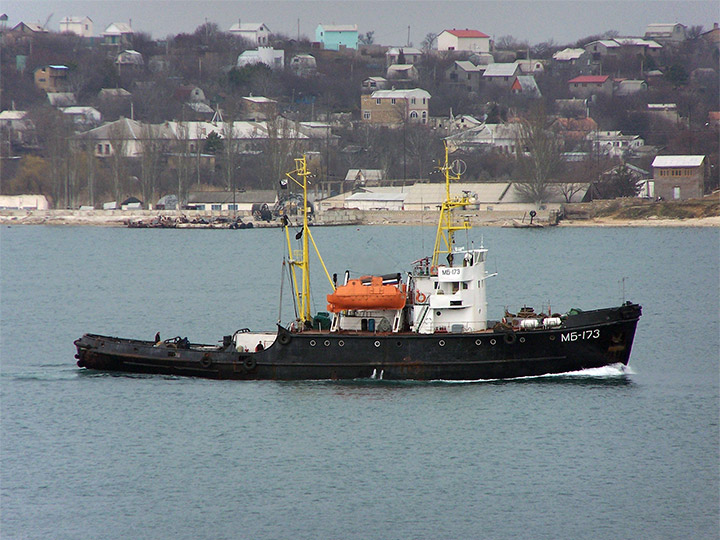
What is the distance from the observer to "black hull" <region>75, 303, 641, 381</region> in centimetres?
3781

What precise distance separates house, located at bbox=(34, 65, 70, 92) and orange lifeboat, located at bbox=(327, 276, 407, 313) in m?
162

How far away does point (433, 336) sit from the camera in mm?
37656

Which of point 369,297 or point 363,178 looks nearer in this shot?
point 369,297

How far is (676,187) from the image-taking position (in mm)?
110750

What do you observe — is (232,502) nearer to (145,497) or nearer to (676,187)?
(145,497)

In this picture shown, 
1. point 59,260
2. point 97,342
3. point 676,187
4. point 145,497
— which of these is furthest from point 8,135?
point 145,497

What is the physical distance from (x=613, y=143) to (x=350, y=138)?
110 feet

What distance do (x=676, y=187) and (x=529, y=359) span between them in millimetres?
77354

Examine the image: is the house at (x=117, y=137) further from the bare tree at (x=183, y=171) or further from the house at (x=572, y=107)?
the house at (x=572, y=107)

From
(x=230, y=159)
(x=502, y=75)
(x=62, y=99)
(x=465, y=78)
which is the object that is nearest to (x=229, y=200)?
(x=230, y=159)

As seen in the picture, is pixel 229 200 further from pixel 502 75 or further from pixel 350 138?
pixel 502 75

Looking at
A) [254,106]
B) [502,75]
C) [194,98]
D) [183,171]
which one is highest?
[502,75]

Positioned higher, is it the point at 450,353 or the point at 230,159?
the point at 230,159

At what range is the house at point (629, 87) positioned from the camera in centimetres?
18171
